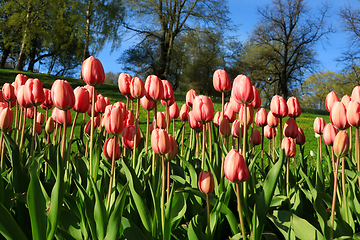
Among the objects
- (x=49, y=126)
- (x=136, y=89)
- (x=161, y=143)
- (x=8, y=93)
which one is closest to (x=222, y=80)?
(x=136, y=89)

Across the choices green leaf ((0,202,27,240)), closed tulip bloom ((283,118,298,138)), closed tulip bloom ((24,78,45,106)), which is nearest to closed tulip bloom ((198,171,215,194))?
green leaf ((0,202,27,240))

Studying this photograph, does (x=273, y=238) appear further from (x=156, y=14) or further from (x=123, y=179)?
(x=156, y=14)

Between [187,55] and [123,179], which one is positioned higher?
[187,55]

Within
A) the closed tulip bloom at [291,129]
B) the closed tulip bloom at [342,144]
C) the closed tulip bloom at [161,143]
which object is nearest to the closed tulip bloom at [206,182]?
the closed tulip bloom at [161,143]

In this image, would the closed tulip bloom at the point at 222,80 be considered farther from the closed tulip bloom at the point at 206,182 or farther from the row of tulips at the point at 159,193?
the closed tulip bloom at the point at 206,182

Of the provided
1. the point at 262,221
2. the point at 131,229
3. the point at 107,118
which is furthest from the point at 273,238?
the point at 107,118

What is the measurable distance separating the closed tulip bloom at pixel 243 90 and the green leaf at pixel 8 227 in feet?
3.76

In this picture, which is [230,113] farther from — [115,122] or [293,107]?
[115,122]

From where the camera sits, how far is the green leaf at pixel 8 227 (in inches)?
44.8

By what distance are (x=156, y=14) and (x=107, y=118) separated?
2160 centimetres

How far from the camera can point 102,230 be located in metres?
1.25

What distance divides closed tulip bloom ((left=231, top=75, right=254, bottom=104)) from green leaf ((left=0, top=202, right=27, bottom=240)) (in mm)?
1146

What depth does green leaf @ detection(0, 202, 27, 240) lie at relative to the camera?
1.14 meters

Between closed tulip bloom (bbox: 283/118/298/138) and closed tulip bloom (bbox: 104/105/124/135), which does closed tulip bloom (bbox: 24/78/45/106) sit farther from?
closed tulip bloom (bbox: 283/118/298/138)
